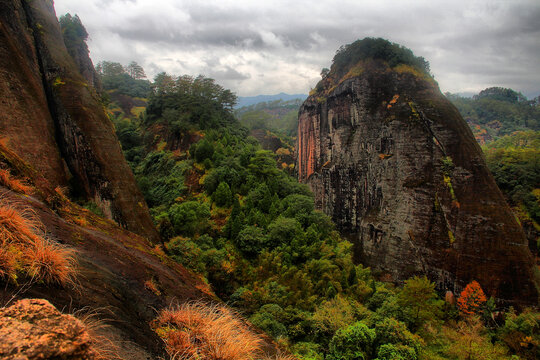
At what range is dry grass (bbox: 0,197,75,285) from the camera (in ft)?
6.35

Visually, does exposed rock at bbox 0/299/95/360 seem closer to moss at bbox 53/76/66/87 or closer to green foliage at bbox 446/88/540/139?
moss at bbox 53/76/66/87

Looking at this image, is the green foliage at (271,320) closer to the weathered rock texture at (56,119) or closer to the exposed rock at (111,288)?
the exposed rock at (111,288)

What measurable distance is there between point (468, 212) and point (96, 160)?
2286 cm

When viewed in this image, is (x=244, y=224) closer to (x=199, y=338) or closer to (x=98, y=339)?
(x=199, y=338)

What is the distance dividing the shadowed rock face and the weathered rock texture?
19282mm

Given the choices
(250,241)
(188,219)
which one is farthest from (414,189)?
(188,219)

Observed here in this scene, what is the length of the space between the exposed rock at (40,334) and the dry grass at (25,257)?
0.66m

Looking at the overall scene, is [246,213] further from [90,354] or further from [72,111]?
[90,354]

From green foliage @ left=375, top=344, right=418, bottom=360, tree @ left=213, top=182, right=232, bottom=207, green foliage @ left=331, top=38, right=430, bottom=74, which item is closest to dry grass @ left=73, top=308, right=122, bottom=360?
green foliage @ left=375, top=344, right=418, bottom=360

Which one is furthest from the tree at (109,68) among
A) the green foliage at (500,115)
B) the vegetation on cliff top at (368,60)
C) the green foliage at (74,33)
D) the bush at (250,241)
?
the green foliage at (500,115)

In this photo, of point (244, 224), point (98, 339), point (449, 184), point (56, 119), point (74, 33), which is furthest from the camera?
point (74, 33)

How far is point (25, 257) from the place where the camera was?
2143 millimetres

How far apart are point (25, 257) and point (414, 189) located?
23.4 m

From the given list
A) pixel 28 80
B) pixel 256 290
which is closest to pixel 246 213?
pixel 256 290
